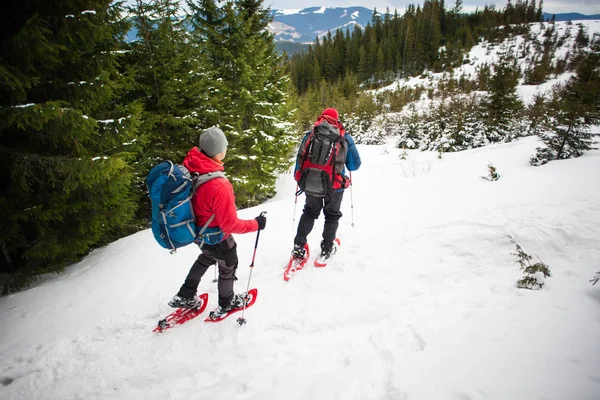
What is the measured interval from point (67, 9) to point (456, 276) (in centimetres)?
820

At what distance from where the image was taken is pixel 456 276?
3908mm

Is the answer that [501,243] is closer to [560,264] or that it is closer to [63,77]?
[560,264]

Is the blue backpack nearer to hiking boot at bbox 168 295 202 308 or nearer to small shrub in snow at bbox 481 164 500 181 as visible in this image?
hiking boot at bbox 168 295 202 308

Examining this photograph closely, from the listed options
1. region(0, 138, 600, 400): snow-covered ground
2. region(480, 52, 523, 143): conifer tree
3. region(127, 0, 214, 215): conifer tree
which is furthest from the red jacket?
region(480, 52, 523, 143): conifer tree

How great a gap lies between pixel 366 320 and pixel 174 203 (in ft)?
9.46

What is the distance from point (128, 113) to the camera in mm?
6344

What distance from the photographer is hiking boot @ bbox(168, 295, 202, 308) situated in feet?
11.7

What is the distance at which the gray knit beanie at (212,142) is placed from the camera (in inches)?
118

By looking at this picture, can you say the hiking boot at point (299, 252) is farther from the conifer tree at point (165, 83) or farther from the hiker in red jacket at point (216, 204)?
the conifer tree at point (165, 83)

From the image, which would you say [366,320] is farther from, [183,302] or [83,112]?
[83,112]

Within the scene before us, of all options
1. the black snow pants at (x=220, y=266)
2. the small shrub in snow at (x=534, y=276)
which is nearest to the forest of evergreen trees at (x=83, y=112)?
the black snow pants at (x=220, y=266)

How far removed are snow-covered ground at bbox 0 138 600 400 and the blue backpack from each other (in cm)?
149

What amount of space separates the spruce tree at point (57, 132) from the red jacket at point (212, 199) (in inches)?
118

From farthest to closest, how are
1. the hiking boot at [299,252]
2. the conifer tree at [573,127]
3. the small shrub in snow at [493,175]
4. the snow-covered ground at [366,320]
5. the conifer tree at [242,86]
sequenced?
1. the conifer tree at [242,86]
2. the conifer tree at [573,127]
3. the small shrub in snow at [493,175]
4. the hiking boot at [299,252]
5. the snow-covered ground at [366,320]
